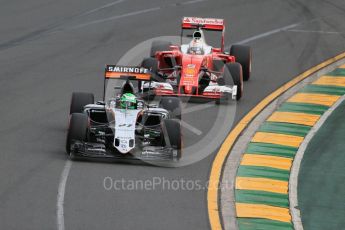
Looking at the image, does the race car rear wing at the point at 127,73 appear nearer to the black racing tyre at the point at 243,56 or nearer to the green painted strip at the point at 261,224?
the green painted strip at the point at 261,224

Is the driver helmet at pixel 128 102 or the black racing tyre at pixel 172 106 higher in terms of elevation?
the driver helmet at pixel 128 102

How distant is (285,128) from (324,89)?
4338 millimetres

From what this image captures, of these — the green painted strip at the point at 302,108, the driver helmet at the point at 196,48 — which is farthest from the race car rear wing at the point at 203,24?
the green painted strip at the point at 302,108

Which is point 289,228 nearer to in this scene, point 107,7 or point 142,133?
point 142,133

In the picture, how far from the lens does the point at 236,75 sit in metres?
25.8

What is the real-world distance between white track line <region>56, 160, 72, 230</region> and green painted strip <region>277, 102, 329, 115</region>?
24.1ft

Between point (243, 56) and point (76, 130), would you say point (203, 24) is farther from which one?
point (76, 130)

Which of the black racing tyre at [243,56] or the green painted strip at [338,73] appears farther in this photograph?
the green painted strip at [338,73]

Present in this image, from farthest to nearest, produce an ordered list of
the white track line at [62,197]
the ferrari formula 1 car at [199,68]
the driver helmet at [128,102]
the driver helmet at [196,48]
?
the driver helmet at [196,48], the ferrari formula 1 car at [199,68], the driver helmet at [128,102], the white track line at [62,197]

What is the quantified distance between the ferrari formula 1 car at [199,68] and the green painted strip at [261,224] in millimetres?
7774

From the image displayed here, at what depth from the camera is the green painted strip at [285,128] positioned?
2345 cm

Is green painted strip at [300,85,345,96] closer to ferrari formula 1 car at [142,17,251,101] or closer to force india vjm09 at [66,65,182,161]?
ferrari formula 1 car at [142,17,251,101]

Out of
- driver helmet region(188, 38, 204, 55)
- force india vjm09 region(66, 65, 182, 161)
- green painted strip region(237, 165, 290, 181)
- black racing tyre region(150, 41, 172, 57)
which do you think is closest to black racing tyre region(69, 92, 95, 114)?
force india vjm09 region(66, 65, 182, 161)

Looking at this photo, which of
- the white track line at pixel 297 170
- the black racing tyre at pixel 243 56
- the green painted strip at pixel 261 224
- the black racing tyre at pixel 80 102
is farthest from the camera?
the black racing tyre at pixel 243 56
